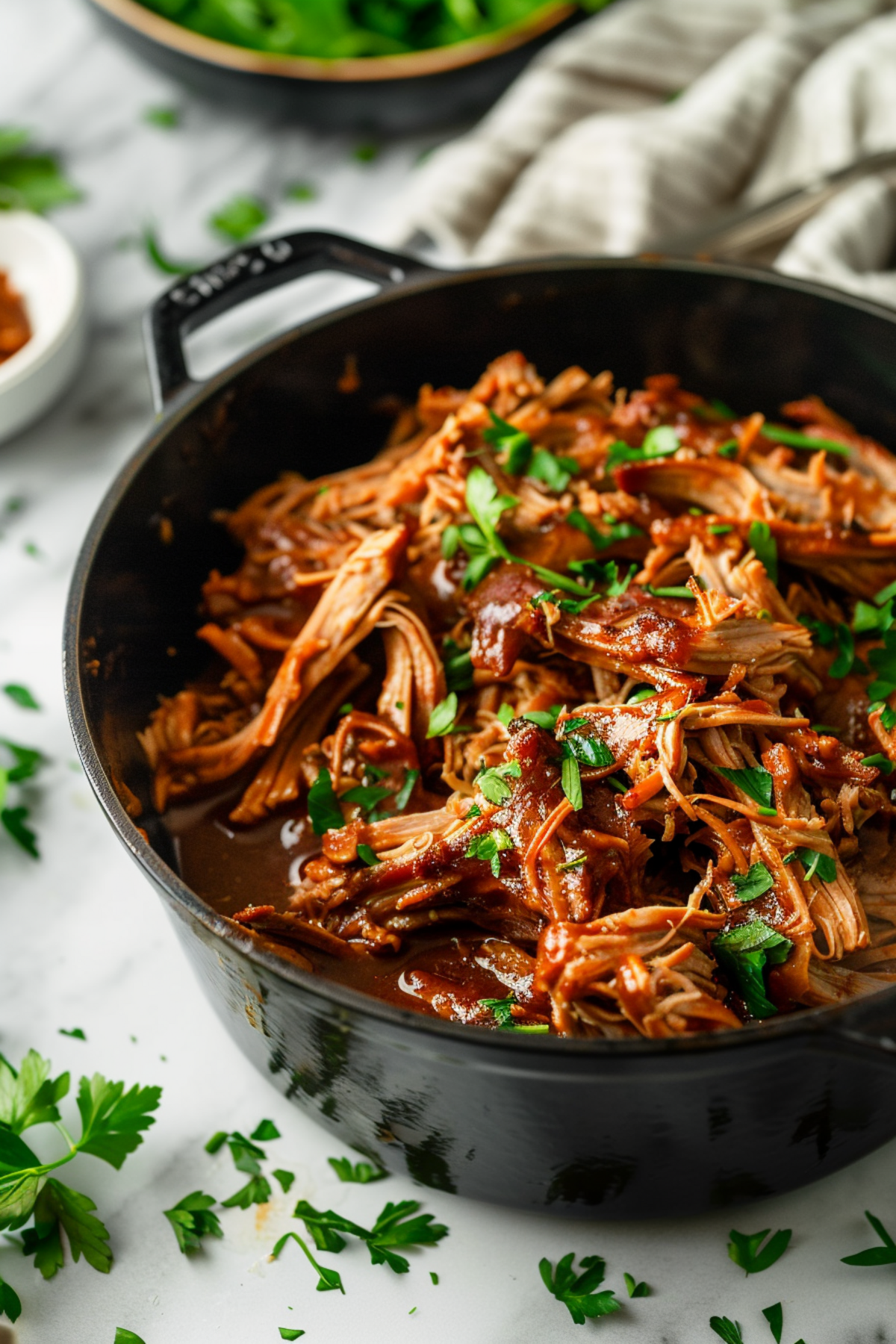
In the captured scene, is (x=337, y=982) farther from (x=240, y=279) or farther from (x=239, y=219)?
(x=239, y=219)

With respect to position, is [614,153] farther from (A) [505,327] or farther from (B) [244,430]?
(B) [244,430]

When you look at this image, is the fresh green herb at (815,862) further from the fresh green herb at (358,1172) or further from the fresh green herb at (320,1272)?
the fresh green herb at (320,1272)

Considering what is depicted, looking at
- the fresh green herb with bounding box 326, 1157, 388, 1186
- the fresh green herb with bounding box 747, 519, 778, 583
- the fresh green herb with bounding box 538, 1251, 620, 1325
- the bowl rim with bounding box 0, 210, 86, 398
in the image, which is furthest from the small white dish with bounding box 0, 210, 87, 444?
the fresh green herb with bounding box 538, 1251, 620, 1325

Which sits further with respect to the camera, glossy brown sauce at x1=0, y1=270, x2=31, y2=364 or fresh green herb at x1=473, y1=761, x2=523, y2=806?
glossy brown sauce at x1=0, y1=270, x2=31, y2=364

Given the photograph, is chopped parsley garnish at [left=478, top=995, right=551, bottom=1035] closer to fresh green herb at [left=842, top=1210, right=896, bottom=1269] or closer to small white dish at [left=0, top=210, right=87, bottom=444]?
fresh green herb at [left=842, top=1210, right=896, bottom=1269]

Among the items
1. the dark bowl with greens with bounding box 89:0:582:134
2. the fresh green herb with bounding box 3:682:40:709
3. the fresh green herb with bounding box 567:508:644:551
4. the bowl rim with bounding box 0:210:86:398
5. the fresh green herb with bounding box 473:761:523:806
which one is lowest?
the fresh green herb with bounding box 3:682:40:709

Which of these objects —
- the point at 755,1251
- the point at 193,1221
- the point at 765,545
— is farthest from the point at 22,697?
the point at 755,1251

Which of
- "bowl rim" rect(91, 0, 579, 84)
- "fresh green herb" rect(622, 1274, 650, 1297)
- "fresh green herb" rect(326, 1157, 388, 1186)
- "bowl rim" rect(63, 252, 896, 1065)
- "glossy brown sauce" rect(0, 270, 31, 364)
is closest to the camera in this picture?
"bowl rim" rect(63, 252, 896, 1065)

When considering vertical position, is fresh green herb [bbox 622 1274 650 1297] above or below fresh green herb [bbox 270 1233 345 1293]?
below
